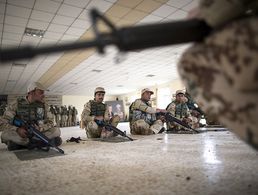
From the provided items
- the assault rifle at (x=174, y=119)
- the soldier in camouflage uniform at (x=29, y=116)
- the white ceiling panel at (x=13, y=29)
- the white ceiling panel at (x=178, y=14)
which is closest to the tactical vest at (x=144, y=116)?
the assault rifle at (x=174, y=119)

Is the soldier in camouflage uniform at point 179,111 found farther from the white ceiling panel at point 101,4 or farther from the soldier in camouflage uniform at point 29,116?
the soldier in camouflage uniform at point 29,116

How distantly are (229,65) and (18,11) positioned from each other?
17.4 ft

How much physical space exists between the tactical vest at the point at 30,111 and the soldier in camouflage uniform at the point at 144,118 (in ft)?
8.22

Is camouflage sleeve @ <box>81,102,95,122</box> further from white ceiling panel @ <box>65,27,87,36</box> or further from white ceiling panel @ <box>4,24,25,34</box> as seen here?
white ceiling panel @ <box>4,24,25,34</box>

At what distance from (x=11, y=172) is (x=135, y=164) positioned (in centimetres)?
115

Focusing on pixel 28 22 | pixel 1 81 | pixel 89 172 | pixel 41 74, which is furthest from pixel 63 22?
pixel 1 81

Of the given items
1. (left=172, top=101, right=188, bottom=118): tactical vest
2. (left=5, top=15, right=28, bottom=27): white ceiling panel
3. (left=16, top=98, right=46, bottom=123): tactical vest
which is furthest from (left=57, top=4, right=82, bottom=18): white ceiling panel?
(left=172, top=101, right=188, bottom=118): tactical vest

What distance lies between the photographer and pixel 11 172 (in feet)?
6.97

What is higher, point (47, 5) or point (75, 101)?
point (47, 5)

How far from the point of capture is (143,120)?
5910mm

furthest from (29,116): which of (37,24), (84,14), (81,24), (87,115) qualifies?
(81,24)

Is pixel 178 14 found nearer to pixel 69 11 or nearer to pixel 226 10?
pixel 69 11

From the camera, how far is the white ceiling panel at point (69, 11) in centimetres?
496

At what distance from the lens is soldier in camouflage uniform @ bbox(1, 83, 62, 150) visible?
3.82 meters
